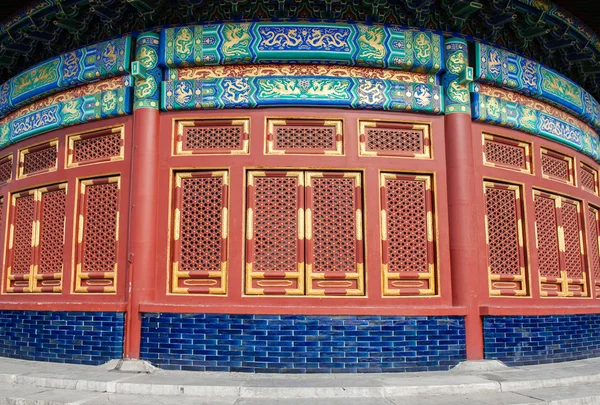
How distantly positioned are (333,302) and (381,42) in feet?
11.0

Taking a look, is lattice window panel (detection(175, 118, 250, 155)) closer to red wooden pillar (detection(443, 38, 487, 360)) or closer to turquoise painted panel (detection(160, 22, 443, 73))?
turquoise painted panel (detection(160, 22, 443, 73))

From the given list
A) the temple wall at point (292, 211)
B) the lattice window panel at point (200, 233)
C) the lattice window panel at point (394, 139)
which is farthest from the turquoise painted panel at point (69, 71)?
the lattice window panel at point (394, 139)

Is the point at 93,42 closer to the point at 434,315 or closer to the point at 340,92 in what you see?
the point at 340,92

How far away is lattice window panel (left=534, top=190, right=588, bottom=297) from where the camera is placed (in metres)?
7.97

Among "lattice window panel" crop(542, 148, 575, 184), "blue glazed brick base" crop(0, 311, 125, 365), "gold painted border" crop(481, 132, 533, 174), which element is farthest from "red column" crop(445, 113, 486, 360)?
"blue glazed brick base" crop(0, 311, 125, 365)

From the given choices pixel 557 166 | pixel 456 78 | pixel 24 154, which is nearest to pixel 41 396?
pixel 24 154

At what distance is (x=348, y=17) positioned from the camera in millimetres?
7363

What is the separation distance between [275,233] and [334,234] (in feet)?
2.38

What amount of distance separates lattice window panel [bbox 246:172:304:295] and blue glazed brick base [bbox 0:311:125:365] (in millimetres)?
1750

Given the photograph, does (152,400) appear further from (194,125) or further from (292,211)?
(194,125)

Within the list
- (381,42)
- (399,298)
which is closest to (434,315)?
(399,298)

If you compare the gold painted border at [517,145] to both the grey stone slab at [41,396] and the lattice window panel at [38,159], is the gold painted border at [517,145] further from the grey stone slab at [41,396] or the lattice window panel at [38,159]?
the lattice window panel at [38,159]

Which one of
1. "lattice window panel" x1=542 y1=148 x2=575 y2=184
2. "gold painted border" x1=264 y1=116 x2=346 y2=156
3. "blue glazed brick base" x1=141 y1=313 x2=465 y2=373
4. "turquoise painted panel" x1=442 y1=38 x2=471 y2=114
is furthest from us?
"lattice window panel" x1=542 y1=148 x2=575 y2=184

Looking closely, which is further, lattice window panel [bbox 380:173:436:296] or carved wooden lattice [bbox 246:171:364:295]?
lattice window panel [bbox 380:173:436:296]
